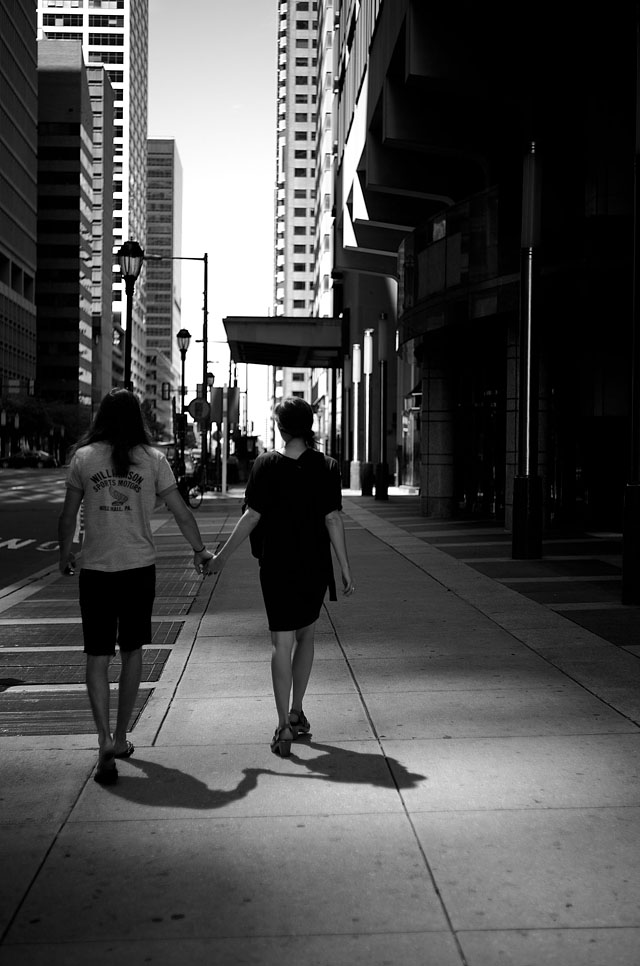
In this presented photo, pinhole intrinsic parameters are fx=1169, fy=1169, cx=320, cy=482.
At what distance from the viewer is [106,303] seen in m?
174

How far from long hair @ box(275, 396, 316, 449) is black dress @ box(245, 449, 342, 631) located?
0.11 metres

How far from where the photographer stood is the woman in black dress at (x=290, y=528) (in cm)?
607

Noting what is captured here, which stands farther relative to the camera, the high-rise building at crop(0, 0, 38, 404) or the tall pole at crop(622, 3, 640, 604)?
the high-rise building at crop(0, 0, 38, 404)

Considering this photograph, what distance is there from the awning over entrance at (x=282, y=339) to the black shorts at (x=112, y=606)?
3797cm

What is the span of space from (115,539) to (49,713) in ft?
5.97

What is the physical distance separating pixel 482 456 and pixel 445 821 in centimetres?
2151

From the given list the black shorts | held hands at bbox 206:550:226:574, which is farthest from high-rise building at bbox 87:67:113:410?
the black shorts

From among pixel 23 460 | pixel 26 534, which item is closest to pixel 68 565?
pixel 26 534

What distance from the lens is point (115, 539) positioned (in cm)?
570

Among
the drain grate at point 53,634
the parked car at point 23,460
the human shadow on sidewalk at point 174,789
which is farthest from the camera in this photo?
the parked car at point 23,460

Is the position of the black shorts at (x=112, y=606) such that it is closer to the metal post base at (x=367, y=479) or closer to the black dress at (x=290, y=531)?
the black dress at (x=290, y=531)

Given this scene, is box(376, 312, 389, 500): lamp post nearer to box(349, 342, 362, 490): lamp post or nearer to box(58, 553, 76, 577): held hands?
box(349, 342, 362, 490): lamp post

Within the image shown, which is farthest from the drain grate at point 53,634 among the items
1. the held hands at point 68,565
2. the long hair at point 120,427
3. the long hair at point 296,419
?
the long hair at point 120,427

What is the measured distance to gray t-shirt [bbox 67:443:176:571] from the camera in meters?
5.70
